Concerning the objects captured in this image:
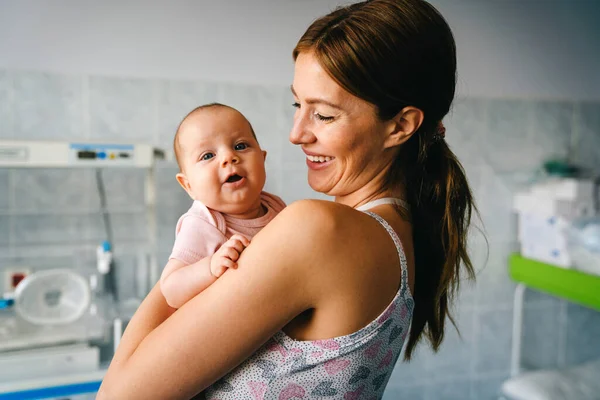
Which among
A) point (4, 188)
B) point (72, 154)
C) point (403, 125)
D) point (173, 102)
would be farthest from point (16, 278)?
point (403, 125)

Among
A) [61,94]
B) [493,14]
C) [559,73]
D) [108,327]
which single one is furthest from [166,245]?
[559,73]

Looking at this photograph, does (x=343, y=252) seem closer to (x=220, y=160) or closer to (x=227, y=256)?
(x=227, y=256)

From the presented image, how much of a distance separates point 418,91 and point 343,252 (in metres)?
0.31

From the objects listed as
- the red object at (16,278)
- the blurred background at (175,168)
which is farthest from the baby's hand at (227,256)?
the red object at (16,278)

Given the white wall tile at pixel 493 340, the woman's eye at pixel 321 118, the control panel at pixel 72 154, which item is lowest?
the white wall tile at pixel 493 340

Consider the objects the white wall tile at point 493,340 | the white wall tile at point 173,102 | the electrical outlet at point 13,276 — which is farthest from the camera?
the white wall tile at point 493,340

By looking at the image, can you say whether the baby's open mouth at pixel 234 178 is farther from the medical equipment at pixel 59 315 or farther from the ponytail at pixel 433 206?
the medical equipment at pixel 59 315

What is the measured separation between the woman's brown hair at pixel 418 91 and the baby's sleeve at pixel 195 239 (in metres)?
0.31

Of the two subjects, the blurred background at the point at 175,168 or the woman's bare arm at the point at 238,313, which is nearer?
the woman's bare arm at the point at 238,313

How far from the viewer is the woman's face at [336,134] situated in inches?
31.3

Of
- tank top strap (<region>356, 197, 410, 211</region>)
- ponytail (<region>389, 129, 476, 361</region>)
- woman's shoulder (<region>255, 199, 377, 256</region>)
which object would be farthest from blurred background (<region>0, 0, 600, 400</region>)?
woman's shoulder (<region>255, 199, 377, 256</region>)

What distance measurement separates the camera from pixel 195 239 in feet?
2.78

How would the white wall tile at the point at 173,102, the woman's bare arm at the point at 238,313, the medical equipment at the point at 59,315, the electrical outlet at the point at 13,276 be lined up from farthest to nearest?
the white wall tile at the point at 173,102 → the electrical outlet at the point at 13,276 → the medical equipment at the point at 59,315 → the woman's bare arm at the point at 238,313

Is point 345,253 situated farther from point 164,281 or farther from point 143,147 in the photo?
point 143,147
